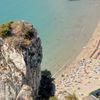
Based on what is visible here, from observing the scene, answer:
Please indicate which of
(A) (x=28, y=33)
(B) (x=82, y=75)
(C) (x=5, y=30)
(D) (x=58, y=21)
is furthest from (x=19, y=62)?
(D) (x=58, y=21)

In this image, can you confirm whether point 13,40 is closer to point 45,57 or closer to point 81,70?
point 81,70

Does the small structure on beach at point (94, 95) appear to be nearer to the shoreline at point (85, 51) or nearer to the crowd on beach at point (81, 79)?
the crowd on beach at point (81, 79)

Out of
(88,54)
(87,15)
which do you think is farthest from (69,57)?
(87,15)

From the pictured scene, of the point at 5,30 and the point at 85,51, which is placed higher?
the point at 85,51

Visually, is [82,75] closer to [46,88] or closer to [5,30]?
[46,88]

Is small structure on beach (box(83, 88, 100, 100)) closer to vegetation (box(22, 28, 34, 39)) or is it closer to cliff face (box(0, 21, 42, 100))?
cliff face (box(0, 21, 42, 100))

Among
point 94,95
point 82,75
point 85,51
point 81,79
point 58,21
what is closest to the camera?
point 94,95

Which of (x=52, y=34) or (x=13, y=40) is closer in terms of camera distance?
(x=13, y=40)
